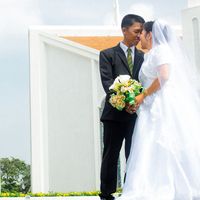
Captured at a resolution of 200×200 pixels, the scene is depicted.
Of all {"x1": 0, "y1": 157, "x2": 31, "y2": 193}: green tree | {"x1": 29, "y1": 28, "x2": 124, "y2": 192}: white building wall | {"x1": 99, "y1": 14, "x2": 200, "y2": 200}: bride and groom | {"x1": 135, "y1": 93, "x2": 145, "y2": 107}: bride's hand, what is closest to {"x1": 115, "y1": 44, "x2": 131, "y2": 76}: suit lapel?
{"x1": 99, "y1": 14, "x2": 200, "y2": 200}: bride and groom

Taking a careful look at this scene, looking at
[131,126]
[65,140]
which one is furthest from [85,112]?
[131,126]

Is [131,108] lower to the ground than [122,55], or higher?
lower

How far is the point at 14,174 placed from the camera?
5153 centimetres

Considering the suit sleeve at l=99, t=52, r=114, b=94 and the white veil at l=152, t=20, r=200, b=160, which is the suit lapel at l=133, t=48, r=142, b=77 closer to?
the suit sleeve at l=99, t=52, r=114, b=94

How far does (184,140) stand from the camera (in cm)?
462

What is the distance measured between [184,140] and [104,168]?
101cm

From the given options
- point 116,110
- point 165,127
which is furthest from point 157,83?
point 116,110

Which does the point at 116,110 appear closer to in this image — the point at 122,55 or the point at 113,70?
the point at 113,70

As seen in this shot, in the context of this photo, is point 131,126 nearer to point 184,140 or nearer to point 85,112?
point 184,140

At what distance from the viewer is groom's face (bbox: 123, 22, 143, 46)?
5.36 m

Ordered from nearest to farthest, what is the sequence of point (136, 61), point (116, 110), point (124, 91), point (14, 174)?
point (124, 91) < point (116, 110) < point (136, 61) < point (14, 174)

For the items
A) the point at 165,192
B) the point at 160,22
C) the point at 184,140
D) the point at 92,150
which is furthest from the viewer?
the point at 92,150

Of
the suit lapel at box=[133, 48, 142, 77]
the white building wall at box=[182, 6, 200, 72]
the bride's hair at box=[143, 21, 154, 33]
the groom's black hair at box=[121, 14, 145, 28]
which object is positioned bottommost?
the suit lapel at box=[133, 48, 142, 77]

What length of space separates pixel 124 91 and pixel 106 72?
44cm
